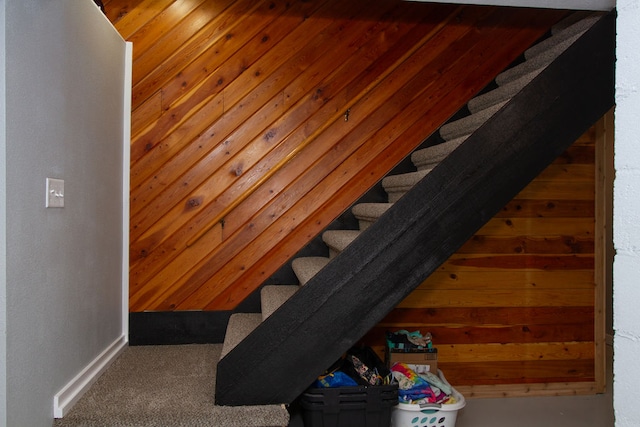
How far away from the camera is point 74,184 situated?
7.92ft

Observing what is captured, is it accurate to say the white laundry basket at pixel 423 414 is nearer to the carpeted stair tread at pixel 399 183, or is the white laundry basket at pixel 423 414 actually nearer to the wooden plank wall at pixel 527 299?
the wooden plank wall at pixel 527 299

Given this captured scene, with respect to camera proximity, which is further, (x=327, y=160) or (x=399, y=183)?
(x=327, y=160)

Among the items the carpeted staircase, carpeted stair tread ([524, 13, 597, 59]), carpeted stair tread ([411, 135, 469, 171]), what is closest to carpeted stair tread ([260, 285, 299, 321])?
the carpeted staircase

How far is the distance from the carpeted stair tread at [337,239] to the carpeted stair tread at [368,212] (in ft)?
0.39

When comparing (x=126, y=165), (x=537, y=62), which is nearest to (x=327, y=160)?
(x=126, y=165)

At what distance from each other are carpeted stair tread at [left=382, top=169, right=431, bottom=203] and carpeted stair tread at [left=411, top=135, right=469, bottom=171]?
9 centimetres

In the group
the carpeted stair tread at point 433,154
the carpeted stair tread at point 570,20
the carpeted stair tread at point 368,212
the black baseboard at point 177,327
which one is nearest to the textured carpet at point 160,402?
the black baseboard at point 177,327

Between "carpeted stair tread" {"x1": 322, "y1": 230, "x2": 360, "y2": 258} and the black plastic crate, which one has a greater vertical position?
"carpeted stair tread" {"x1": 322, "y1": 230, "x2": 360, "y2": 258}

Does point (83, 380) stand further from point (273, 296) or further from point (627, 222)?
point (627, 222)

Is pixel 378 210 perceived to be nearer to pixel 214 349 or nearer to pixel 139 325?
pixel 214 349

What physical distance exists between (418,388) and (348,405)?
48 cm

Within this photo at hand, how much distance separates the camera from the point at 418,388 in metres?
2.77

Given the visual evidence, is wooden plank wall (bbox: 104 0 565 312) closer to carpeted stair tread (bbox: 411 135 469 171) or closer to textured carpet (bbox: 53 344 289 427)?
carpeted stair tread (bbox: 411 135 469 171)

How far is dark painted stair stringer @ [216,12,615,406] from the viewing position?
7.59ft
